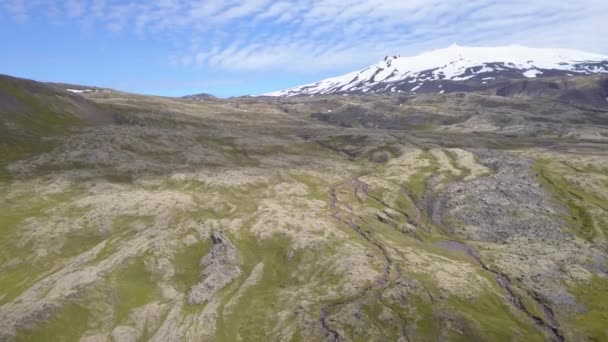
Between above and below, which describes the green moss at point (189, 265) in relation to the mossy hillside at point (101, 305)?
below

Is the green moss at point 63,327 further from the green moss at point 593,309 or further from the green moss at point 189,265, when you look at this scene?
the green moss at point 593,309

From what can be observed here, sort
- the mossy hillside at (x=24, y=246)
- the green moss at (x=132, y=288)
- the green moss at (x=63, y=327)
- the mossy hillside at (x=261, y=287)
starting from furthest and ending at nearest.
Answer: the mossy hillside at (x=24, y=246)
the green moss at (x=132, y=288)
the mossy hillside at (x=261, y=287)
the green moss at (x=63, y=327)

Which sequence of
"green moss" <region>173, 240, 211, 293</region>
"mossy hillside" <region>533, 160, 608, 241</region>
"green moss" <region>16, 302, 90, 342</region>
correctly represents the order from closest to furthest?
"green moss" <region>16, 302, 90, 342</region> < "green moss" <region>173, 240, 211, 293</region> < "mossy hillside" <region>533, 160, 608, 241</region>

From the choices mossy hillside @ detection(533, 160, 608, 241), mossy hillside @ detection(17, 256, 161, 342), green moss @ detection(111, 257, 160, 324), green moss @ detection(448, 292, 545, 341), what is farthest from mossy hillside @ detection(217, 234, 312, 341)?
mossy hillside @ detection(533, 160, 608, 241)

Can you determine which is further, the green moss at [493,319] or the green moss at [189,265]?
the green moss at [189,265]

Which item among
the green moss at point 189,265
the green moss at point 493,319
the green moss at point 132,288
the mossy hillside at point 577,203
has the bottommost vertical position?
the mossy hillside at point 577,203

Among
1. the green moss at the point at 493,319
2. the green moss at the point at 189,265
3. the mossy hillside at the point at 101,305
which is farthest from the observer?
the green moss at the point at 189,265

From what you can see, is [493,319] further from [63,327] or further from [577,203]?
[63,327]

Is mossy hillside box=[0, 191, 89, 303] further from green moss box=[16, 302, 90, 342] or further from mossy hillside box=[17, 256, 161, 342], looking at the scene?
mossy hillside box=[17, 256, 161, 342]

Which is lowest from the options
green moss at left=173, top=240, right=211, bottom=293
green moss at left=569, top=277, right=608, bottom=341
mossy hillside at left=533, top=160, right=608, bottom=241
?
mossy hillside at left=533, top=160, right=608, bottom=241

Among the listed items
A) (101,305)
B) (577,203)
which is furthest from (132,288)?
(577,203)

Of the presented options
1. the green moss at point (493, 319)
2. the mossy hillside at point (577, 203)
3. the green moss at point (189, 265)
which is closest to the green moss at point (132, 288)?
the green moss at point (189, 265)
